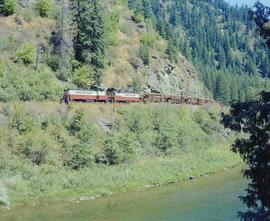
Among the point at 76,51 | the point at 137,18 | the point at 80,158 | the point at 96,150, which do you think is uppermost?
the point at 137,18

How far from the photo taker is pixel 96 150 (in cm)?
6406

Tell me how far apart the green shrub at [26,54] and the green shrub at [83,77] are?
6.79 metres

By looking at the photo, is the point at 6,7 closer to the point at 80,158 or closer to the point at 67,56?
the point at 67,56

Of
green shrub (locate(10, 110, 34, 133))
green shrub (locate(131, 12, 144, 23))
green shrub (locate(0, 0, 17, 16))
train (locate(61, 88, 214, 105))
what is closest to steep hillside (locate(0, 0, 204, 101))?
green shrub (locate(131, 12, 144, 23))

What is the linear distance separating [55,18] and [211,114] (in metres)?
33.0

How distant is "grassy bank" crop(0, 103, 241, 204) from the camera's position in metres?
54.0

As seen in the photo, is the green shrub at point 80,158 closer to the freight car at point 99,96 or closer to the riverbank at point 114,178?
the riverbank at point 114,178

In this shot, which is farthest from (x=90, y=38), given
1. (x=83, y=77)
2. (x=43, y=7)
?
(x=43, y=7)

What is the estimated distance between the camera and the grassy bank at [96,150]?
53969 mm

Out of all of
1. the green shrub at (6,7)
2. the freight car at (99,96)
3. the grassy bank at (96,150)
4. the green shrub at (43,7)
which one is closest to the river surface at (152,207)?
the grassy bank at (96,150)

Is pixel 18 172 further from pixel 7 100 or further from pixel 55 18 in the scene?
pixel 55 18

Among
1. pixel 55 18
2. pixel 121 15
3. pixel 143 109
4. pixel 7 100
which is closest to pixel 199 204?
pixel 7 100

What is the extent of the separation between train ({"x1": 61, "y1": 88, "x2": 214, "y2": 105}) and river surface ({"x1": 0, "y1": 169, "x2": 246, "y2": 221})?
2142 centimetres

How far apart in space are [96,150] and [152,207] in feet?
57.8
